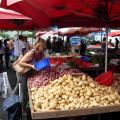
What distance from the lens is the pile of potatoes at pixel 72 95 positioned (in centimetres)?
453

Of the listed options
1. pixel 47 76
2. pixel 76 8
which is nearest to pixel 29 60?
pixel 47 76

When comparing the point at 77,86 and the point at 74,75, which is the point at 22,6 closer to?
the point at 74,75

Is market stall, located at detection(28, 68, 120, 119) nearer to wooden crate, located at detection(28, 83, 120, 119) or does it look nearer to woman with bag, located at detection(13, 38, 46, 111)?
wooden crate, located at detection(28, 83, 120, 119)

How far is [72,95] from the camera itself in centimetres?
481

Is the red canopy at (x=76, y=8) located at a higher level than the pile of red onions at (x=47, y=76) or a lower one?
higher

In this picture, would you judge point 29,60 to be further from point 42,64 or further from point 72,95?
point 72,95

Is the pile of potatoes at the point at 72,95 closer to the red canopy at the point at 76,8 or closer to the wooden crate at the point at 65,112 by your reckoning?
the wooden crate at the point at 65,112

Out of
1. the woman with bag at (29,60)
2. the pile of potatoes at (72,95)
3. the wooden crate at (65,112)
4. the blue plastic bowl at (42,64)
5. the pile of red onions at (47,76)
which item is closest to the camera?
the wooden crate at (65,112)

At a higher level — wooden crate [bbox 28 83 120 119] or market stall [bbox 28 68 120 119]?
market stall [bbox 28 68 120 119]

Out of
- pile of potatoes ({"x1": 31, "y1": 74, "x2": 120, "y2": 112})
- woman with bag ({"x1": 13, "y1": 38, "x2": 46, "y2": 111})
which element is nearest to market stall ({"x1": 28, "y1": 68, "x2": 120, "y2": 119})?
pile of potatoes ({"x1": 31, "y1": 74, "x2": 120, "y2": 112})

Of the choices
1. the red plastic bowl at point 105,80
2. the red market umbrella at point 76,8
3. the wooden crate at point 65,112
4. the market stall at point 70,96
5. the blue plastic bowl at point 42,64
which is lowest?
the wooden crate at point 65,112

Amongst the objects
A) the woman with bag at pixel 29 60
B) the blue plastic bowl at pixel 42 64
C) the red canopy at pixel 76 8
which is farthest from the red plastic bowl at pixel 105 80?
the woman with bag at pixel 29 60

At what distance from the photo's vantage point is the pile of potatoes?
4.53 meters

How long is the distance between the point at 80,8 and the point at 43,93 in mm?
2104
